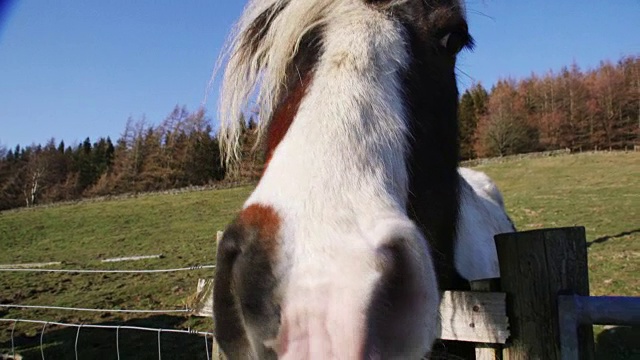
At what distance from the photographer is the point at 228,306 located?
1.45 meters

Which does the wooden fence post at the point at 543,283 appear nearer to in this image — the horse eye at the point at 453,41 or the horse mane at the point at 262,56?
the horse eye at the point at 453,41

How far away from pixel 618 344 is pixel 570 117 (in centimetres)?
4832

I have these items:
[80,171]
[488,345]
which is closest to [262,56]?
[488,345]

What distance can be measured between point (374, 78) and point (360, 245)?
797 mm

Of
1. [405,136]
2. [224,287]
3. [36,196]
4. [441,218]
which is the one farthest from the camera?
[36,196]

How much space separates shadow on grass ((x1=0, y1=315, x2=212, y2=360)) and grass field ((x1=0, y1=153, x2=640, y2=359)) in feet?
0.06

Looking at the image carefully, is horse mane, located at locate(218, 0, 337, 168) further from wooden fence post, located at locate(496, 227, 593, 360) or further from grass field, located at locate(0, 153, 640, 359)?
grass field, located at locate(0, 153, 640, 359)

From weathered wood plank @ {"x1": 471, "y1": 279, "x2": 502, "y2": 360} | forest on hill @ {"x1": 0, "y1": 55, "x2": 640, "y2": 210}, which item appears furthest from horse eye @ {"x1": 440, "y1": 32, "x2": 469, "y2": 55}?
forest on hill @ {"x1": 0, "y1": 55, "x2": 640, "y2": 210}

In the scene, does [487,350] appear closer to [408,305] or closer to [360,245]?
[408,305]

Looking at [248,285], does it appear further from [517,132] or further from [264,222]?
[517,132]

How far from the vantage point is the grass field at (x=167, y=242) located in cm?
811

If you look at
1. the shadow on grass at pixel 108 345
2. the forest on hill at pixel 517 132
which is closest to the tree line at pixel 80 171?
the forest on hill at pixel 517 132

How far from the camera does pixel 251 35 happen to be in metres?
2.50

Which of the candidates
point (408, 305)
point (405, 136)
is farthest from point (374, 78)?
point (408, 305)
